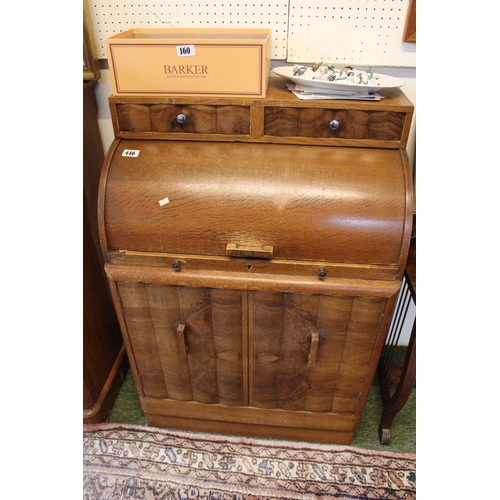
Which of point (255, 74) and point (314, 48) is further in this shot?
point (314, 48)

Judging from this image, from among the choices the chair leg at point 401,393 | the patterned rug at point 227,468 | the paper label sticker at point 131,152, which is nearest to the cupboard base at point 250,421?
the patterned rug at point 227,468

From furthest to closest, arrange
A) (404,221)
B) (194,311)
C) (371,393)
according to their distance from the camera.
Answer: (371,393)
(194,311)
(404,221)

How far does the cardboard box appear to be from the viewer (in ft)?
3.85

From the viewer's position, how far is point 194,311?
1.36 meters

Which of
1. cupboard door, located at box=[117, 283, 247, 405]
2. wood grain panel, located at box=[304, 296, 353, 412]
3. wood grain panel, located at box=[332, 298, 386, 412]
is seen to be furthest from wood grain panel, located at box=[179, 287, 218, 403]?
wood grain panel, located at box=[332, 298, 386, 412]

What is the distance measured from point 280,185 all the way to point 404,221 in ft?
1.27

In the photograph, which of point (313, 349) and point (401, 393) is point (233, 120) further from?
point (401, 393)

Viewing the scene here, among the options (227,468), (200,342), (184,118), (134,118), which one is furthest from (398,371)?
(134,118)

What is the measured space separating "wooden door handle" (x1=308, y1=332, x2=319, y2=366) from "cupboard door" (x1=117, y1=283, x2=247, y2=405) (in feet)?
0.82

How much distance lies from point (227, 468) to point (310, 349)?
69 cm

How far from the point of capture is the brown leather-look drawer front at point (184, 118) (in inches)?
50.3

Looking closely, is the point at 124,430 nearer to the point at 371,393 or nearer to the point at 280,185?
the point at 371,393

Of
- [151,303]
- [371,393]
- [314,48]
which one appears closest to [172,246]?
[151,303]

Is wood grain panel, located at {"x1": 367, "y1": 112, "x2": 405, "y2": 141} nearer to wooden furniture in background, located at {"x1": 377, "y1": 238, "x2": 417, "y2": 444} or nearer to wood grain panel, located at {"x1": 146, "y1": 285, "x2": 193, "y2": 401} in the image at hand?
wooden furniture in background, located at {"x1": 377, "y1": 238, "x2": 417, "y2": 444}
